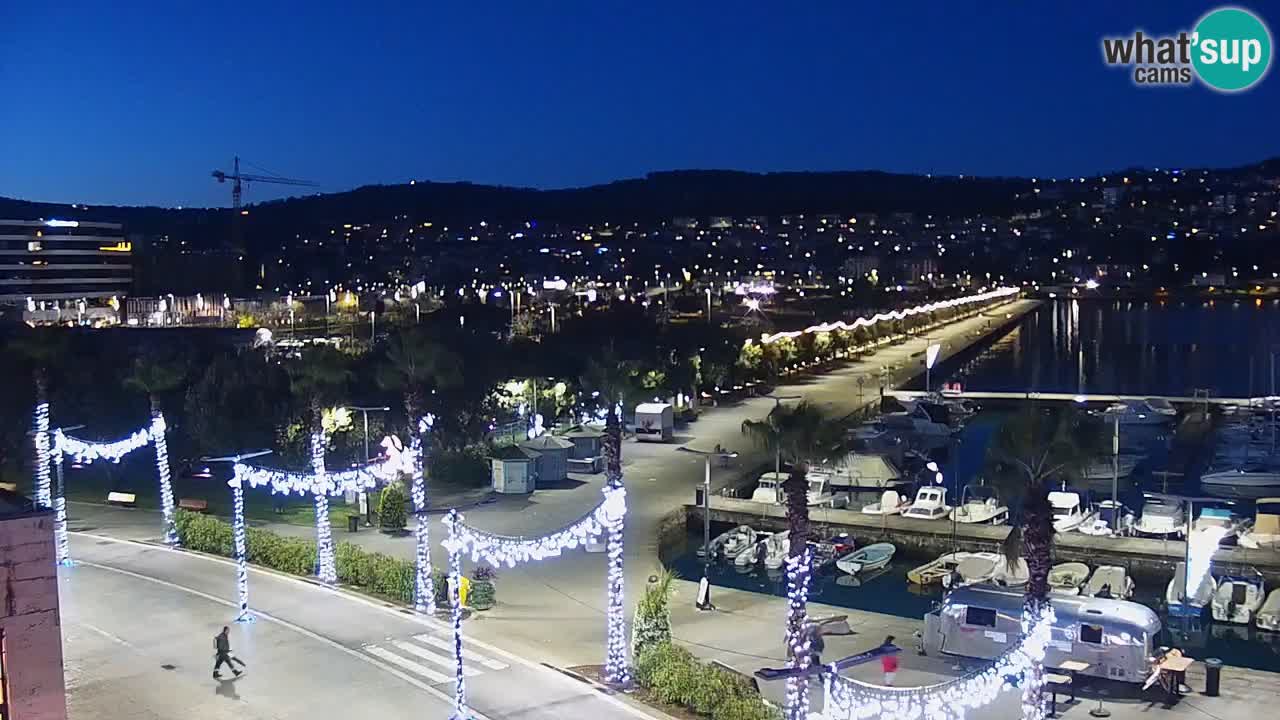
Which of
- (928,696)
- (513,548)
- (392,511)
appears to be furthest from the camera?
(392,511)

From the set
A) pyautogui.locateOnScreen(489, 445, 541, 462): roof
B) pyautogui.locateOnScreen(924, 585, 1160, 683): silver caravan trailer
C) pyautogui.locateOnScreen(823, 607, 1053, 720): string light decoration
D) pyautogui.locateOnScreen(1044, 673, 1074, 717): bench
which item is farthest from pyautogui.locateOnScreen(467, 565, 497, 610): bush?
pyautogui.locateOnScreen(489, 445, 541, 462): roof

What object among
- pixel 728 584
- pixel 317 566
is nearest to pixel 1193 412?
pixel 728 584

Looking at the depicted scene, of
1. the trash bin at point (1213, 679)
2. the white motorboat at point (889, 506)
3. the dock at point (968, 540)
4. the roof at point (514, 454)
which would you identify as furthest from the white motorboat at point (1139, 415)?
the trash bin at point (1213, 679)

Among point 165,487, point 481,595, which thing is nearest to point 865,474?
point 481,595

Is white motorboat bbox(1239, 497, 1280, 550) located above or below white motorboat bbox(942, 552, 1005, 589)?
above

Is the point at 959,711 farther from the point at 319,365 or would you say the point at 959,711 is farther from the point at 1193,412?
the point at 1193,412

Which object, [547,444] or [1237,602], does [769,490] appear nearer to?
[547,444]

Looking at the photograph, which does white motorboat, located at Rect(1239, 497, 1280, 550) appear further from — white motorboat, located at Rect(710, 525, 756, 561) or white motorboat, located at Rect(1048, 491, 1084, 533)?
white motorboat, located at Rect(710, 525, 756, 561)
